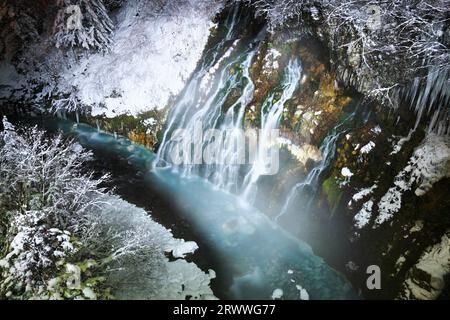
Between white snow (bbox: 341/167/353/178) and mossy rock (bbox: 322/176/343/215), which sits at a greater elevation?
white snow (bbox: 341/167/353/178)

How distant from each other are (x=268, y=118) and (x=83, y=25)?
35.7ft

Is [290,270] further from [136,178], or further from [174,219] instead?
[136,178]

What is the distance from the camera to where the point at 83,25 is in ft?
49.4

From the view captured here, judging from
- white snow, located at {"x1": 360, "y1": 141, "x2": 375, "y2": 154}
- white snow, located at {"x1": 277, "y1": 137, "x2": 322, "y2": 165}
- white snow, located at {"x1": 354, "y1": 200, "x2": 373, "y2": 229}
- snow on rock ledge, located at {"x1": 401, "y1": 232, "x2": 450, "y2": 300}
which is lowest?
snow on rock ledge, located at {"x1": 401, "y1": 232, "x2": 450, "y2": 300}

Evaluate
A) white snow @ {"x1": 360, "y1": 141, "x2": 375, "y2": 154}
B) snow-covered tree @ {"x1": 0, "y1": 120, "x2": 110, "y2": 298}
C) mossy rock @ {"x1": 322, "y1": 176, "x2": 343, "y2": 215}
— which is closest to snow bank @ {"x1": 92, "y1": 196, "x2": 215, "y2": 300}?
snow-covered tree @ {"x1": 0, "y1": 120, "x2": 110, "y2": 298}

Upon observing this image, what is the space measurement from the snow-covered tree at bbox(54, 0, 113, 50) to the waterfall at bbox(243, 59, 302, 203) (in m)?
9.75

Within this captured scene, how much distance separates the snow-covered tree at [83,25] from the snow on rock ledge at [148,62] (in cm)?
64

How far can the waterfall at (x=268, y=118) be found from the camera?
9578 mm

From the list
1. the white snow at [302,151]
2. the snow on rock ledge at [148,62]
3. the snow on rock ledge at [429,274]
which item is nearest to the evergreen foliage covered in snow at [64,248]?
the white snow at [302,151]

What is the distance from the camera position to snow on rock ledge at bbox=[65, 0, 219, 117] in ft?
43.8

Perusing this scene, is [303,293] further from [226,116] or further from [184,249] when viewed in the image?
[226,116]

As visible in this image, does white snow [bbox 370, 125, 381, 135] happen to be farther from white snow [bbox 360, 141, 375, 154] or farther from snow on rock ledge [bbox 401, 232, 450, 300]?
snow on rock ledge [bbox 401, 232, 450, 300]

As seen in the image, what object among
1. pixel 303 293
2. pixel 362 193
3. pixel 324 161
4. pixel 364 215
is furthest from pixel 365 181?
pixel 303 293

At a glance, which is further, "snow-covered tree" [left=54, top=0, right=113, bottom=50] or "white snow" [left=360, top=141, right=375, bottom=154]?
"snow-covered tree" [left=54, top=0, right=113, bottom=50]
